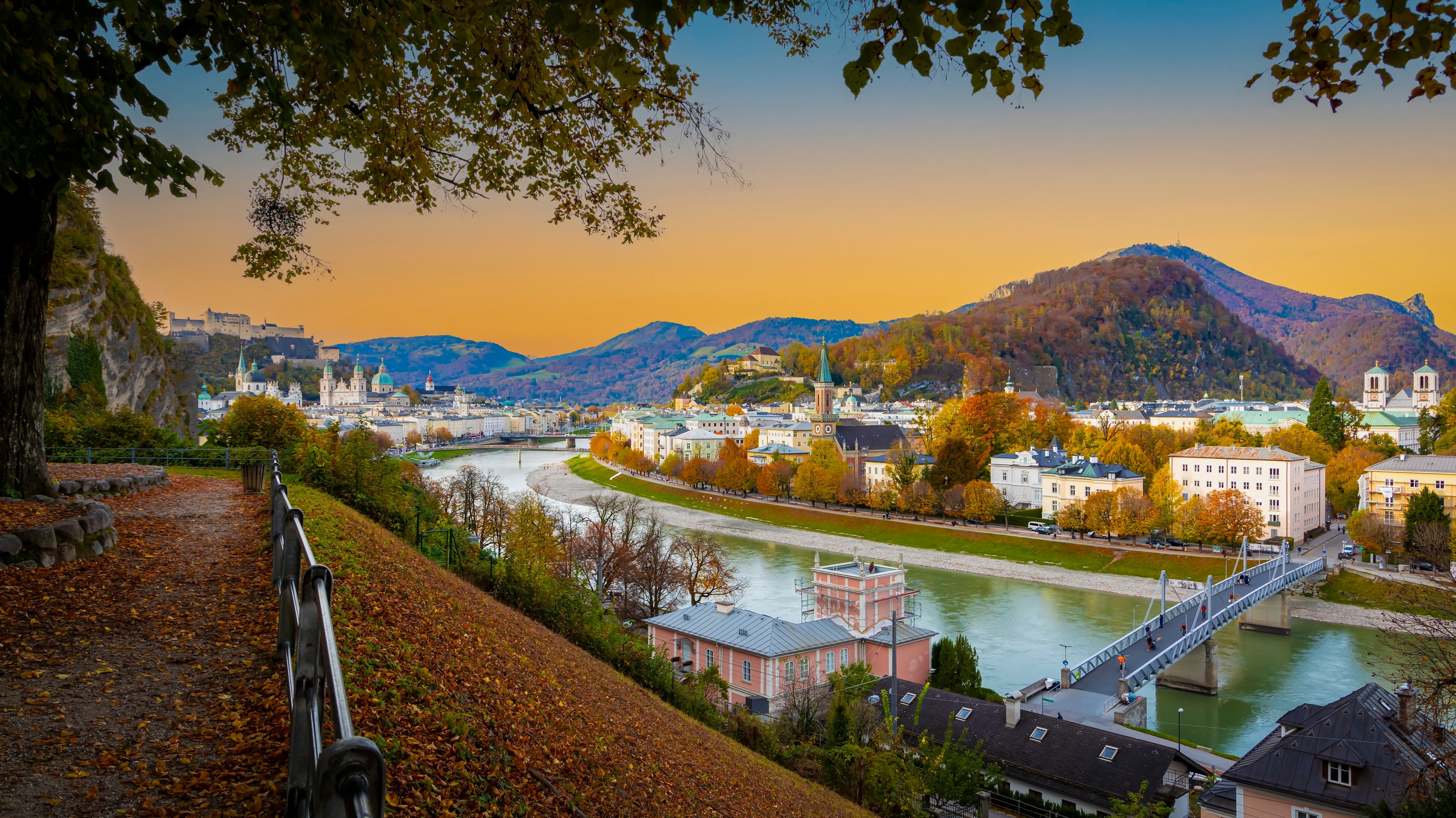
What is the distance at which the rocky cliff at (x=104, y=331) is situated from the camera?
17.4 m

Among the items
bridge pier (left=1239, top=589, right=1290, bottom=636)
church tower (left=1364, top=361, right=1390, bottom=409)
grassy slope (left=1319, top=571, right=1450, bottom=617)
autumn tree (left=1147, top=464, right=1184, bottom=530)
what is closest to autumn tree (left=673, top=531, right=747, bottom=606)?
bridge pier (left=1239, top=589, right=1290, bottom=636)

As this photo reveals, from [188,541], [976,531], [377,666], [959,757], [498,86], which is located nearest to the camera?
[377,666]

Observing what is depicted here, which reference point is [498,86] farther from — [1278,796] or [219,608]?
[1278,796]

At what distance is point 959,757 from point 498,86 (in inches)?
447

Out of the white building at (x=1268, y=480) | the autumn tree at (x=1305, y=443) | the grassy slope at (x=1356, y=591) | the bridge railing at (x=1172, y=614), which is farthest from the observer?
the autumn tree at (x=1305, y=443)

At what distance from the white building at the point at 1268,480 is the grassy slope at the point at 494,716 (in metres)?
36.1

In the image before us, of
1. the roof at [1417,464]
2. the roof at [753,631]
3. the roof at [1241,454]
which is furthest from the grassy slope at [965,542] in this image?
the roof at [753,631]

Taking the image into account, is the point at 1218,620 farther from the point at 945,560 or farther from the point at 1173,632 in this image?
the point at 945,560

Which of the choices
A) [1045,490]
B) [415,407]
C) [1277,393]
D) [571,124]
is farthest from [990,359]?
[571,124]

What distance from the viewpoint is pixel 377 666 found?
3.68 m

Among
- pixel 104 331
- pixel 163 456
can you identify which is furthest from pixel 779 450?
pixel 163 456

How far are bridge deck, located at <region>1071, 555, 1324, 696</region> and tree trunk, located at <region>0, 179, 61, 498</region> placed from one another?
17.5m

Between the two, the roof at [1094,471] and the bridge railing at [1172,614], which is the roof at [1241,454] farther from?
the bridge railing at [1172,614]

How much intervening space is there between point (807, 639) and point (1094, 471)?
25789mm
